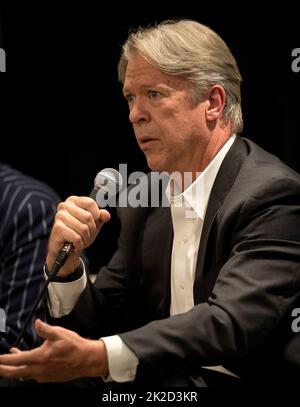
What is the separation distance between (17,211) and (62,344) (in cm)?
74

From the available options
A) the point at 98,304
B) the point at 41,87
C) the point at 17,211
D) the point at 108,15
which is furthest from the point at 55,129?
A: the point at 98,304

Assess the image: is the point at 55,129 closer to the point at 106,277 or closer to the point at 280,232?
the point at 106,277

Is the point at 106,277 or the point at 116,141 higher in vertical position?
the point at 116,141

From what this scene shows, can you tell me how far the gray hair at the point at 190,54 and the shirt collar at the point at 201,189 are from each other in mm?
99

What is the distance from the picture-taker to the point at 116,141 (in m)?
2.74

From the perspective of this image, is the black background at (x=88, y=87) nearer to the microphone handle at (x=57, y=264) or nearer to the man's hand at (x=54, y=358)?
the microphone handle at (x=57, y=264)

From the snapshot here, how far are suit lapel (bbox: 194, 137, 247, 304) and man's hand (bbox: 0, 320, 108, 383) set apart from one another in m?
0.37

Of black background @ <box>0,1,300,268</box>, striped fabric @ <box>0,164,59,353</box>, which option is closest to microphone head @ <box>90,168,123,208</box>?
striped fabric @ <box>0,164,59,353</box>

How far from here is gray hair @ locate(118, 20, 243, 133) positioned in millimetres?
1707

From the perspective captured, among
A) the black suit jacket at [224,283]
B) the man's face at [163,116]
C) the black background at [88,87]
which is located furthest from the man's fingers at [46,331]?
the black background at [88,87]

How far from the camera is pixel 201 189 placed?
177 centimetres

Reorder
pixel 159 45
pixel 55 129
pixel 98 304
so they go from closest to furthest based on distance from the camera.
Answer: pixel 159 45 < pixel 98 304 < pixel 55 129

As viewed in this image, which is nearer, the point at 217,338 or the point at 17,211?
the point at 217,338

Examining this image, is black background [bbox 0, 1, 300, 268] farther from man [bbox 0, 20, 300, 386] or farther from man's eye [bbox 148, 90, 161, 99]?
man's eye [bbox 148, 90, 161, 99]
